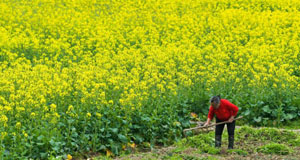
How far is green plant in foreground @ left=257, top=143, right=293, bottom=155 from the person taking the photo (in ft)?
34.9

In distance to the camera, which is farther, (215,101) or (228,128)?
(228,128)

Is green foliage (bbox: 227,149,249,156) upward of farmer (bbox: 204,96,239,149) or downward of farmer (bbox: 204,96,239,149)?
downward

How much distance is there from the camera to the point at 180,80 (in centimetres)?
1520

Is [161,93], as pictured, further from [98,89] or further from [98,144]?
[98,144]

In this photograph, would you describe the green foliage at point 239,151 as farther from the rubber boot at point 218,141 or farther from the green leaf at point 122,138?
the green leaf at point 122,138

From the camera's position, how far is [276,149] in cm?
1071

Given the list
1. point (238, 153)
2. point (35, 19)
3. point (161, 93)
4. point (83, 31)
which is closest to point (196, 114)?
point (161, 93)

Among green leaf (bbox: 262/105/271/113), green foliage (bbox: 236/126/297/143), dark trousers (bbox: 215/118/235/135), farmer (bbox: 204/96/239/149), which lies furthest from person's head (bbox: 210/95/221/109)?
green leaf (bbox: 262/105/271/113)

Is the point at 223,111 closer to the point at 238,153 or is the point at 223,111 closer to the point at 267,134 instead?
the point at 238,153

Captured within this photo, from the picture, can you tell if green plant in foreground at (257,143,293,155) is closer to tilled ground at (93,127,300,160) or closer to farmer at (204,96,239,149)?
tilled ground at (93,127,300,160)

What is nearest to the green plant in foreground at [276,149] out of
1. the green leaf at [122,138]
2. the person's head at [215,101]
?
the person's head at [215,101]

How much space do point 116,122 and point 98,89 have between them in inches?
63.4

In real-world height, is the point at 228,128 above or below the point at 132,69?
below

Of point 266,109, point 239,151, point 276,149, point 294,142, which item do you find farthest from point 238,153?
point 266,109
